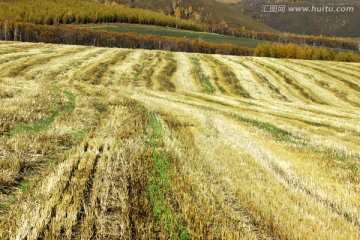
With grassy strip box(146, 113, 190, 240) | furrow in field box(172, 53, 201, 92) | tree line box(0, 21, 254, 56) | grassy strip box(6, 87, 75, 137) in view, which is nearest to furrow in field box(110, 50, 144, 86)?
furrow in field box(172, 53, 201, 92)

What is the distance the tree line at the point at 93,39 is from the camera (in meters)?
126

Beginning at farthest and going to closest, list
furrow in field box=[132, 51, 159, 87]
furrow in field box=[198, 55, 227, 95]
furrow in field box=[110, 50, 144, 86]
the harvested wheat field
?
furrow in field box=[198, 55, 227, 95]
furrow in field box=[132, 51, 159, 87]
furrow in field box=[110, 50, 144, 86]
the harvested wheat field

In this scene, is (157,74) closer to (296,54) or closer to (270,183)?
(270,183)

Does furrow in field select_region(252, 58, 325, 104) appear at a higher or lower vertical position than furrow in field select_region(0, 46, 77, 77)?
lower

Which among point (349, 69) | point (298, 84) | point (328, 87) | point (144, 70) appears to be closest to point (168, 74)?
point (144, 70)

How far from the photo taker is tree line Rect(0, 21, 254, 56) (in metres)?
126

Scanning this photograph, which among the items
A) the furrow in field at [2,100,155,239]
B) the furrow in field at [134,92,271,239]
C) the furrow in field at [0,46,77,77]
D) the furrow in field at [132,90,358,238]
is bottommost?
the furrow in field at [0,46,77,77]

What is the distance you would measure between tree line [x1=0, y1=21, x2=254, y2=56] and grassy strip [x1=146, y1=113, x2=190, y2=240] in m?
126

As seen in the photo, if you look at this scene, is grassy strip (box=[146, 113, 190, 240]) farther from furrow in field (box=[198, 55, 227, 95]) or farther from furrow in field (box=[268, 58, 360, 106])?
furrow in field (box=[268, 58, 360, 106])

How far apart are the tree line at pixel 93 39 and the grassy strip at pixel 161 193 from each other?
126m

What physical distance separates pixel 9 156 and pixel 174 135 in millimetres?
5655

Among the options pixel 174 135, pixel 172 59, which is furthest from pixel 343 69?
pixel 174 135

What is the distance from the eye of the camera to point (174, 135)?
36.6ft

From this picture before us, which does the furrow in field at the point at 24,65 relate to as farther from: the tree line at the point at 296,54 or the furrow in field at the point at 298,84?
the tree line at the point at 296,54
